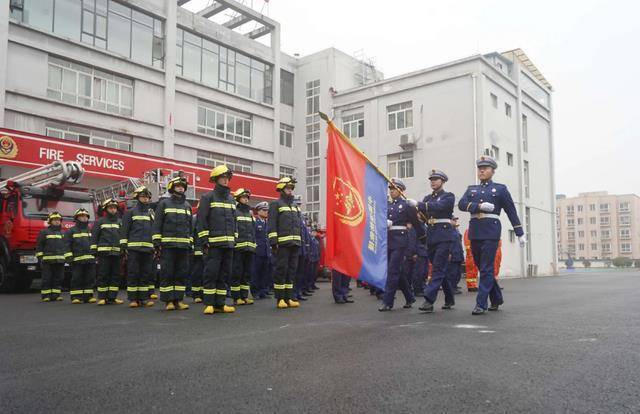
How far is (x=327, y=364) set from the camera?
407cm

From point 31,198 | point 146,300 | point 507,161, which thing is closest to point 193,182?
point 31,198

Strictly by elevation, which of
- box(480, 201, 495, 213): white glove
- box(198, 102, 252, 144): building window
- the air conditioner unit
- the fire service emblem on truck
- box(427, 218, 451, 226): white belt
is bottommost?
box(427, 218, 451, 226): white belt

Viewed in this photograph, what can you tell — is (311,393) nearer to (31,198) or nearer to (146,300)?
(146,300)

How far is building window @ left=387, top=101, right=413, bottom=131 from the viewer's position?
31375mm

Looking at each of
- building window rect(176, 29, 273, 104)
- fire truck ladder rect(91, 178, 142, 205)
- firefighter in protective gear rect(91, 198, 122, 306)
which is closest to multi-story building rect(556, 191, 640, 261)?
building window rect(176, 29, 273, 104)

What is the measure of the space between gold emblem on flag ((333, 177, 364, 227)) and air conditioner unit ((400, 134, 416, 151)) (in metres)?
23.4

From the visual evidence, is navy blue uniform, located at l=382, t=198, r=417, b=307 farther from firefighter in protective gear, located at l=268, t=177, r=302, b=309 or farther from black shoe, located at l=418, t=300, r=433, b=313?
firefighter in protective gear, located at l=268, t=177, r=302, b=309

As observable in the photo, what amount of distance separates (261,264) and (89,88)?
54.6ft

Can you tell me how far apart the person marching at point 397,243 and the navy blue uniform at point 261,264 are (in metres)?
3.40

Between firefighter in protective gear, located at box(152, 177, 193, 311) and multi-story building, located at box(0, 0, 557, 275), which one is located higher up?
multi-story building, located at box(0, 0, 557, 275)

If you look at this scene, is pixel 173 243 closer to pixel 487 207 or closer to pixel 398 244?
pixel 398 244

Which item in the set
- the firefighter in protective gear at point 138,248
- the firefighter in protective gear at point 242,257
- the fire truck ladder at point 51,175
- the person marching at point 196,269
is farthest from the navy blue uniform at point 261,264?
the fire truck ladder at point 51,175

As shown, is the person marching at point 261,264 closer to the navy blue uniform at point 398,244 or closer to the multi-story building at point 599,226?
the navy blue uniform at point 398,244

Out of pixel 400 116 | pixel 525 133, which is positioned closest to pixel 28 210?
pixel 400 116
